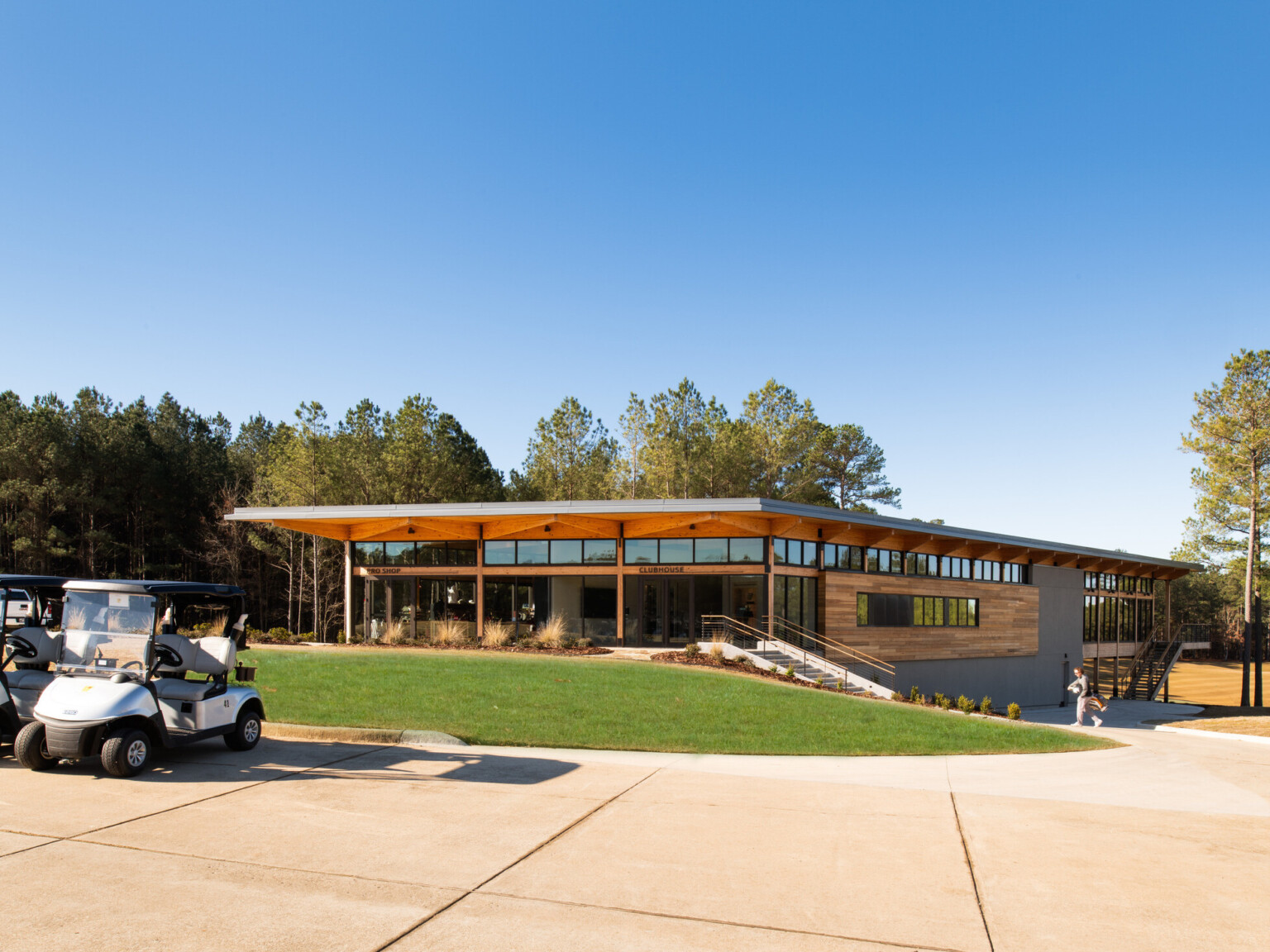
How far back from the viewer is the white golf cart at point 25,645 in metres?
9.79

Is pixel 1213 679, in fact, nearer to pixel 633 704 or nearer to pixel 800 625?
pixel 800 625

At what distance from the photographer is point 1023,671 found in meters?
36.7

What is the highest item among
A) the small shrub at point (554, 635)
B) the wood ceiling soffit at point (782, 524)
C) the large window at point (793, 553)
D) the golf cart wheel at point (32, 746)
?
the wood ceiling soffit at point (782, 524)

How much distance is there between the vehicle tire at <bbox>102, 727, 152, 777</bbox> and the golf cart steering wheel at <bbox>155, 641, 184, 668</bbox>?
0.79 meters

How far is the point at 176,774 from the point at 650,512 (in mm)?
17806

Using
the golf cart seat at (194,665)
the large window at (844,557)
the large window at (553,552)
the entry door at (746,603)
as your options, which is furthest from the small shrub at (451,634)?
the golf cart seat at (194,665)

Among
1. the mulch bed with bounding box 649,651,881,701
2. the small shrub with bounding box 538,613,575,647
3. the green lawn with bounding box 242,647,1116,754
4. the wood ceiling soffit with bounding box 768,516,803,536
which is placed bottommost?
the mulch bed with bounding box 649,651,881,701

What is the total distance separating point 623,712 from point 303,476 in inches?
1302

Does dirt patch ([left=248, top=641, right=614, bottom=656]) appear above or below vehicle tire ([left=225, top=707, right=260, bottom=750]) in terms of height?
below

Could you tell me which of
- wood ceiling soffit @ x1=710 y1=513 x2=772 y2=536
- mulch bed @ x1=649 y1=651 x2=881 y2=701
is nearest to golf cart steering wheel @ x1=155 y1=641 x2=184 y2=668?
mulch bed @ x1=649 y1=651 x2=881 y2=701

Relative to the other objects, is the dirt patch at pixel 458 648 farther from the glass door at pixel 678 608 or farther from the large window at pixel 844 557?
the large window at pixel 844 557

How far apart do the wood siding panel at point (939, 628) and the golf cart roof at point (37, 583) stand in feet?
73.2

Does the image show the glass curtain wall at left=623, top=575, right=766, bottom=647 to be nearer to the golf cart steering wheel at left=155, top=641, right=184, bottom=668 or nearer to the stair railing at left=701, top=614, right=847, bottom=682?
the stair railing at left=701, top=614, right=847, bottom=682

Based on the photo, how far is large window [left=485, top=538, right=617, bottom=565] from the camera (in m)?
29.2
